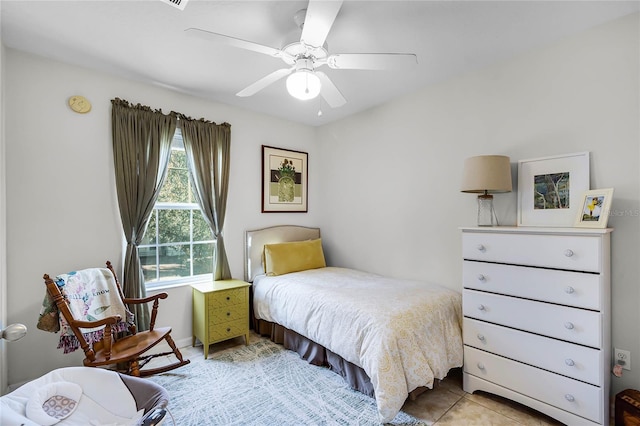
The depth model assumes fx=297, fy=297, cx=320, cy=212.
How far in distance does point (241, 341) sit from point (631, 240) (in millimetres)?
3298

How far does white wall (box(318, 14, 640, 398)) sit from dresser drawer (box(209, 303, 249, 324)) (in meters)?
1.45

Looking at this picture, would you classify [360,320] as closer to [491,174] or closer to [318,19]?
[491,174]

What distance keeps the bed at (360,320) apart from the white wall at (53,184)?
42.7 inches

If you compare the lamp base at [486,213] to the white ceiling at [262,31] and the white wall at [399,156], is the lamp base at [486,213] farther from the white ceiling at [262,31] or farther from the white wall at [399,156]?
the white ceiling at [262,31]

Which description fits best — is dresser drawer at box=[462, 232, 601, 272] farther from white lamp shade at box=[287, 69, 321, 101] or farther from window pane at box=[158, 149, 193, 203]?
window pane at box=[158, 149, 193, 203]

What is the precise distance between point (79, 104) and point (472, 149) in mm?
3363

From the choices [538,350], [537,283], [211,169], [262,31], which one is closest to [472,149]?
[537,283]

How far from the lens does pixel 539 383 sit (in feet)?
6.23

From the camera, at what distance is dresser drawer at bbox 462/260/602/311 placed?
1.74 m

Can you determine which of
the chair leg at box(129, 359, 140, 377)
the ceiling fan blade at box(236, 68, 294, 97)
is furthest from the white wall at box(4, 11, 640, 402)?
the ceiling fan blade at box(236, 68, 294, 97)

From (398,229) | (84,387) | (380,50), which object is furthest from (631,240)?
(84,387)

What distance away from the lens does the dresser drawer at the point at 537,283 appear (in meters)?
1.74

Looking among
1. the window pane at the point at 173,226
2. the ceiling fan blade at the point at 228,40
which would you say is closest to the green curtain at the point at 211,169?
the window pane at the point at 173,226

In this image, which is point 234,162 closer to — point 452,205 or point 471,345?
point 452,205
